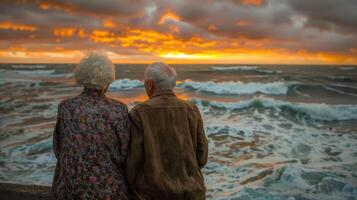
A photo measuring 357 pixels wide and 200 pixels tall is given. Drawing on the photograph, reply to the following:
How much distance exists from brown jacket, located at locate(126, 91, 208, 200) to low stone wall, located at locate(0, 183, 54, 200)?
112 centimetres

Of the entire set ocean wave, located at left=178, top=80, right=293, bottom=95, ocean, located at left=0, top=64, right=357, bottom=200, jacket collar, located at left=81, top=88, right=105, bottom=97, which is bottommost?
ocean, located at left=0, top=64, right=357, bottom=200

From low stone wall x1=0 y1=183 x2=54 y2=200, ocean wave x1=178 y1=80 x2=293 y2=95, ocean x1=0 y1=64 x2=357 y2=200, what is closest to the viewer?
low stone wall x1=0 y1=183 x2=54 y2=200

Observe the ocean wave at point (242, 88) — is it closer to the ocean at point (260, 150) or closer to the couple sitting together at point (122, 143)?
the ocean at point (260, 150)

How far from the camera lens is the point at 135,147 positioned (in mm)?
1991

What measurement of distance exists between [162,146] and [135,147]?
0.18 m

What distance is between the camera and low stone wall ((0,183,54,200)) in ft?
8.88

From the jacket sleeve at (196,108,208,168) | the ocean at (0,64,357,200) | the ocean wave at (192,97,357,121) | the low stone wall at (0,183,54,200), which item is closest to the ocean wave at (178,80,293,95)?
the ocean wave at (192,97,357,121)

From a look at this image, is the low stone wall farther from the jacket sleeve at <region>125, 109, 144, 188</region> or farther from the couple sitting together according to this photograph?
the jacket sleeve at <region>125, 109, 144, 188</region>

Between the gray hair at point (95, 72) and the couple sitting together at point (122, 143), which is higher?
the gray hair at point (95, 72)

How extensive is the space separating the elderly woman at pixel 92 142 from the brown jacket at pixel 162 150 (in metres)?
0.09

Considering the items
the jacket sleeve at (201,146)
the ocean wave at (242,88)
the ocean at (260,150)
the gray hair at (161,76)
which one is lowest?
the ocean at (260,150)

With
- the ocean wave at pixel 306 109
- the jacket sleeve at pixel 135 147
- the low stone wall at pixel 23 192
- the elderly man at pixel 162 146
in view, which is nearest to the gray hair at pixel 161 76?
the elderly man at pixel 162 146

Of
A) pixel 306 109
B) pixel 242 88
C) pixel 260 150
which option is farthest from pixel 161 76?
pixel 242 88

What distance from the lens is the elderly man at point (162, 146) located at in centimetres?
198
